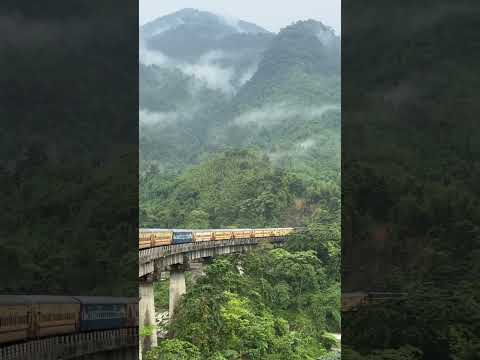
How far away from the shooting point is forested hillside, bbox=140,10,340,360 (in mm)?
17312

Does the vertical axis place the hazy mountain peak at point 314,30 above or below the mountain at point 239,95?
above

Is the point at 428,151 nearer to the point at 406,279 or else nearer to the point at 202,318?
the point at 406,279

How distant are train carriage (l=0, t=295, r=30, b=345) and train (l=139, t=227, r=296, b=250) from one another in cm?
969

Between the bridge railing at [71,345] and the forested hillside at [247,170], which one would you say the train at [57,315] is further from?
the forested hillside at [247,170]

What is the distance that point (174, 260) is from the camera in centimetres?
2227

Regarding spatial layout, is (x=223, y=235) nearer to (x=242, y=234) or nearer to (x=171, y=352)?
(x=242, y=234)

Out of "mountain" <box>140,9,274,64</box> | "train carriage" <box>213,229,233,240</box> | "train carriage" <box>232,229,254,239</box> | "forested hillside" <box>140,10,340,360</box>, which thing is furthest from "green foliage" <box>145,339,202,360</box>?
"mountain" <box>140,9,274,64</box>

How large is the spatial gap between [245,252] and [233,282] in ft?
27.4

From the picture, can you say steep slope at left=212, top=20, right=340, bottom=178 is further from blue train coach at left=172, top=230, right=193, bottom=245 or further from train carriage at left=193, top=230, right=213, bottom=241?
blue train coach at left=172, top=230, right=193, bottom=245

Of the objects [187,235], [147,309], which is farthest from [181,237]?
[147,309]

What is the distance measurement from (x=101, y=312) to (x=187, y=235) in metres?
13.8

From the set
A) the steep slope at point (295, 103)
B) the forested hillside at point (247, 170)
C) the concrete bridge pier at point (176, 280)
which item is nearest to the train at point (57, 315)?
the forested hillside at point (247, 170)

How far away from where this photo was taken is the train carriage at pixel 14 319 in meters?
8.41

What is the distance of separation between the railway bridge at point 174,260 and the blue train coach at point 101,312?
529cm
